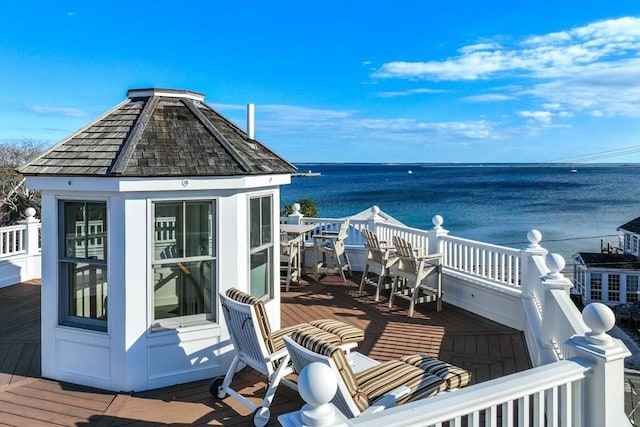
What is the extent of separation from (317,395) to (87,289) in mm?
3268

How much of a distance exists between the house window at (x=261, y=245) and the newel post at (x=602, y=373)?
2964mm

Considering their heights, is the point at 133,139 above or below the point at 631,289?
above

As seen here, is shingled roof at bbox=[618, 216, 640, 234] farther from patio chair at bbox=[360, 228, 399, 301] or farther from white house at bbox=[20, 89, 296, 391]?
white house at bbox=[20, 89, 296, 391]

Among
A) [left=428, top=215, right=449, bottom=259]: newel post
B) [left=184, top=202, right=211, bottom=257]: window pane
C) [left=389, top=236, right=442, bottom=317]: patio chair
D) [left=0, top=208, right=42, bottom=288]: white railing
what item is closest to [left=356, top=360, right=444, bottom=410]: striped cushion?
[left=184, top=202, right=211, bottom=257]: window pane

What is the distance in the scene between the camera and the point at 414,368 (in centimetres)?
290

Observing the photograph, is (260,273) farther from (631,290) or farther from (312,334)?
(631,290)

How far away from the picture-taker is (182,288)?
13.1 feet

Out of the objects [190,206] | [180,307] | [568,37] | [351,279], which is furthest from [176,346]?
[568,37]

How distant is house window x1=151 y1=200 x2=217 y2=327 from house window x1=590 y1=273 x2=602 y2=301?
23.1m

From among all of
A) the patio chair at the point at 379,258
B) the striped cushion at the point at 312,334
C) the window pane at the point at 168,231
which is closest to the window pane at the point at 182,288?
the window pane at the point at 168,231

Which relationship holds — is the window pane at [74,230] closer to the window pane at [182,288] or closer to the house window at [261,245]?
the window pane at [182,288]

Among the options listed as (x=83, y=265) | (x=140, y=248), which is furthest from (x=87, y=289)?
(x=140, y=248)

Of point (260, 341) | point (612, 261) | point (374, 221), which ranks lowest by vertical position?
point (612, 261)

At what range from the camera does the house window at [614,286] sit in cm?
2195
